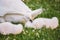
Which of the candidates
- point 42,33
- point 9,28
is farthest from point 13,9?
point 42,33

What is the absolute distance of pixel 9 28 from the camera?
3.82m

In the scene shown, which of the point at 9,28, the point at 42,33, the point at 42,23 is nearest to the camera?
the point at 9,28

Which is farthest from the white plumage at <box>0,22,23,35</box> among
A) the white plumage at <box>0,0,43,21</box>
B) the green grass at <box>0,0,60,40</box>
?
the white plumage at <box>0,0,43,21</box>

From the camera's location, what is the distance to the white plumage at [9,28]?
380cm

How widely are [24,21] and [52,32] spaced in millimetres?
484

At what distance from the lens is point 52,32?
4.23m

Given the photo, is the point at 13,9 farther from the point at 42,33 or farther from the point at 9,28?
the point at 42,33

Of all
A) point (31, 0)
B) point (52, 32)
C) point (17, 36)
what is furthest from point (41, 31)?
point (31, 0)

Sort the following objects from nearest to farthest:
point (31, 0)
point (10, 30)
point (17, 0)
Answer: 1. point (10, 30)
2. point (17, 0)
3. point (31, 0)

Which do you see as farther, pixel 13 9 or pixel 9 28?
pixel 13 9

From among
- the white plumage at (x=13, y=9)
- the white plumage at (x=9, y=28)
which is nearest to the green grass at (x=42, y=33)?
the white plumage at (x=9, y=28)

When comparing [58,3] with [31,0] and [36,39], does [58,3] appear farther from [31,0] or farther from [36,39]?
[36,39]

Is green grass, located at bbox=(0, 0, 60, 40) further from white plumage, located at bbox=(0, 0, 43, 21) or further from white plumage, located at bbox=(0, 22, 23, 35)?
white plumage, located at bbox=(0, 0, 43, 21)

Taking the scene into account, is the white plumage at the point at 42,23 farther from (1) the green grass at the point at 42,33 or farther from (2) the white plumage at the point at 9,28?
(2) the white plumage at the point at 9,28
